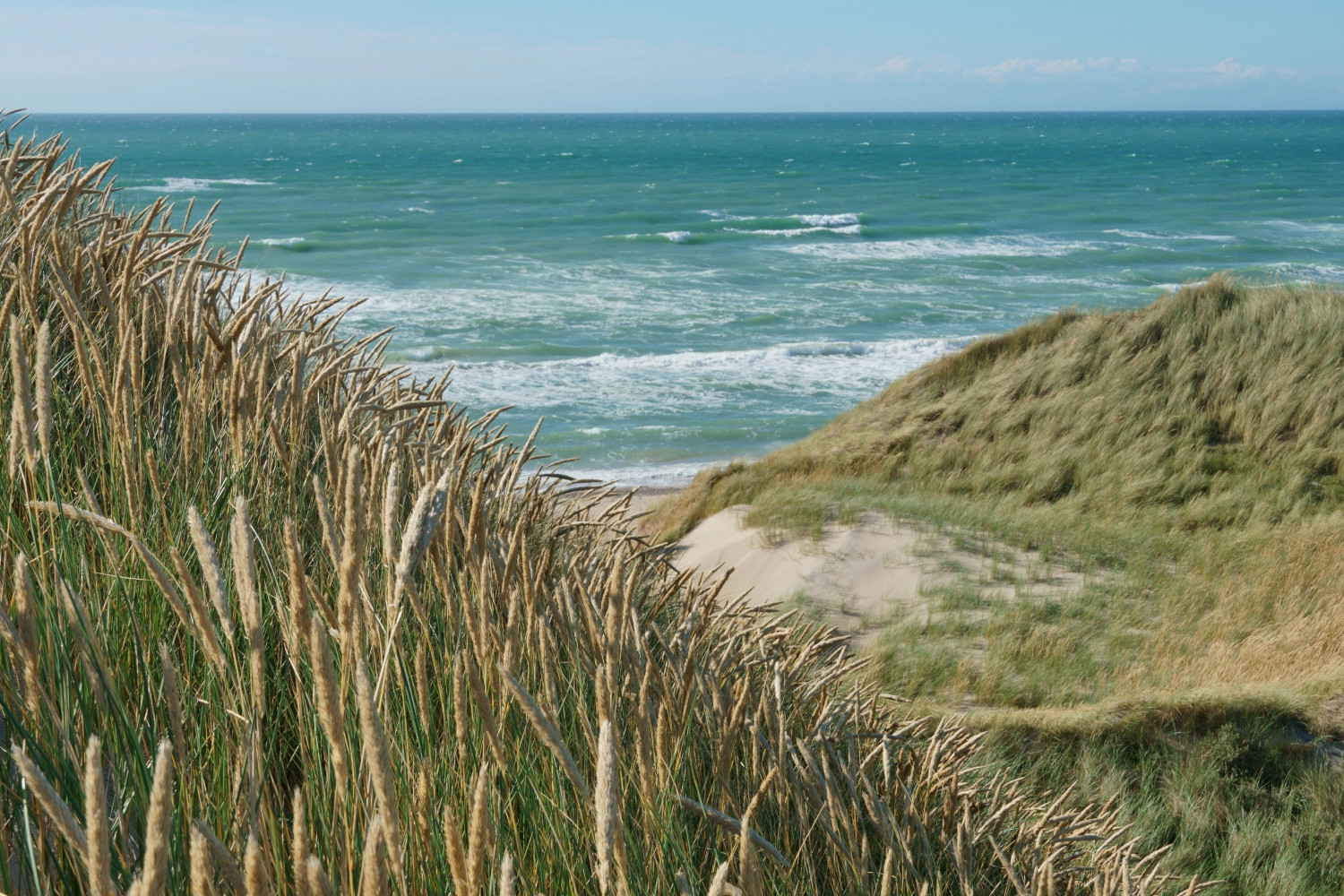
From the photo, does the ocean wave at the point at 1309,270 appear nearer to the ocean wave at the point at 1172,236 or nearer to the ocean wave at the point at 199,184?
the ocean wave at the point at 1172,236

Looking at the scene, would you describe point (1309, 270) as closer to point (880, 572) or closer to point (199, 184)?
point (880, 572)

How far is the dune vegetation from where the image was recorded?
451 cm

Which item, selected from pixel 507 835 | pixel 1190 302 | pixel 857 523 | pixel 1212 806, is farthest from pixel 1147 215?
pixel 507 835

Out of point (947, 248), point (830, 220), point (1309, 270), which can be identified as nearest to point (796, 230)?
point (830, 220)

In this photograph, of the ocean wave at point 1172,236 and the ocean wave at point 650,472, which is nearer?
the ocean wave at point 650,472

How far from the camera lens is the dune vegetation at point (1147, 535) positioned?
451cm

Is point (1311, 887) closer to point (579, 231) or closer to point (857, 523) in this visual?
point (857, 523)

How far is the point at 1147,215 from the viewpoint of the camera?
135 feet

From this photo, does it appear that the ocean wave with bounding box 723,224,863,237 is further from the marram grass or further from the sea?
the marram grass

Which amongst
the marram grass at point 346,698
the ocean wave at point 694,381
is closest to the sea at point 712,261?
the ocean wave at point 694,381

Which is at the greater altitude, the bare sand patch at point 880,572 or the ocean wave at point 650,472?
the bare sand patch at point 880,572

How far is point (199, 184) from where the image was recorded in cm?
5381

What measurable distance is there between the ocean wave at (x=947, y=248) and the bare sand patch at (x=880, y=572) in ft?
81.9

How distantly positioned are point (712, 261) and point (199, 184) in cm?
3574
